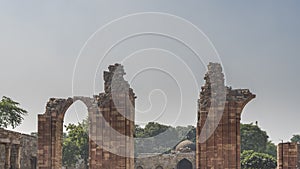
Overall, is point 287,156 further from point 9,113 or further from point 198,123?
point 9,113

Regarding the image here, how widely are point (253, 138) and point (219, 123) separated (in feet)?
132

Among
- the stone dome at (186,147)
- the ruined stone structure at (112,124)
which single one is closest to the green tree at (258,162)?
the stone dome at (186,147)

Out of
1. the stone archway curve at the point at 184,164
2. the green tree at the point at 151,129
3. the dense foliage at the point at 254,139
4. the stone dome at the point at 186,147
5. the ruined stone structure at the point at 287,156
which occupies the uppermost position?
the green tree at the point at 151,129

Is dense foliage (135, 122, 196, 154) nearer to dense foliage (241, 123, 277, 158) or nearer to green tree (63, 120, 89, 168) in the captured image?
dense foliage (241, 123, 277, 158)

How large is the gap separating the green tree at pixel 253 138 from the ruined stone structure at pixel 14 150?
28333 mm

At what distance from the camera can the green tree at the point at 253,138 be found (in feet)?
174

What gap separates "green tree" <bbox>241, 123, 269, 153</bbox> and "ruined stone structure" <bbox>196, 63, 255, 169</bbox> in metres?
38.5

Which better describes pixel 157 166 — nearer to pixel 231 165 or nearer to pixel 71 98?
pixel 71 98

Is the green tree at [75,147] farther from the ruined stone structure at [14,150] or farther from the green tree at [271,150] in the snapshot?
the green tree at [271,150]

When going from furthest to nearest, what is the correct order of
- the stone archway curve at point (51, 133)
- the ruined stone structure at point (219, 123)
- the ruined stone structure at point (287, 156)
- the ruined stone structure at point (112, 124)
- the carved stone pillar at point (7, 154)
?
1. the carved stone pillar at point (7, 154)
2. the ruined stone structure at point (287, 156)
3. the stone archway curve at point (51, 133)
4. the ruined stone structure at point (112, 124)
5. the ruined stone structure at point (219, 123)

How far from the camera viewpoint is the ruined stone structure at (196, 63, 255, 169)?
48.6ft

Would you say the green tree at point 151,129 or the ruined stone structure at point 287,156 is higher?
the green tree at point 151,129

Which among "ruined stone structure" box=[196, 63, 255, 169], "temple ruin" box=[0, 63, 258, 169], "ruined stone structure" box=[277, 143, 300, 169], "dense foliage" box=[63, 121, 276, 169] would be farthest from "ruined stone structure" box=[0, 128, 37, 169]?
"ruined stone structure" box=[277, 143, 300, 169]

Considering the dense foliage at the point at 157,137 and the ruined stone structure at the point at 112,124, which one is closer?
the ruined stone structure at the point at 112,124
